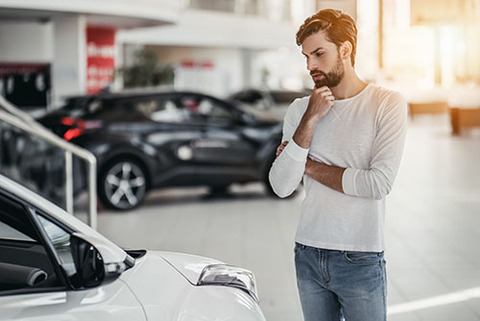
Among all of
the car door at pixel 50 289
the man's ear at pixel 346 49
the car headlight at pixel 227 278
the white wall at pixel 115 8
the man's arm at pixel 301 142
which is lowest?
the car headlight at pixel 227 278

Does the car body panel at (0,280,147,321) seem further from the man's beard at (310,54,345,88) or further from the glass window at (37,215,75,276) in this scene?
the man's beard at (310,54,345,88)

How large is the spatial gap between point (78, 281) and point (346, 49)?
131 centimetres

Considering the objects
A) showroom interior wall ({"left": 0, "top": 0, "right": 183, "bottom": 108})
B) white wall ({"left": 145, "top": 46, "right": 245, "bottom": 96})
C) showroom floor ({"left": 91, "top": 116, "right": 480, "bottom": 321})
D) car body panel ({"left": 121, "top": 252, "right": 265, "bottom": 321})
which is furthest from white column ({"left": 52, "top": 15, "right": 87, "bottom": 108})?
white wall ({"left": 145, "top": 46, "right": 245, "bottom": 96})

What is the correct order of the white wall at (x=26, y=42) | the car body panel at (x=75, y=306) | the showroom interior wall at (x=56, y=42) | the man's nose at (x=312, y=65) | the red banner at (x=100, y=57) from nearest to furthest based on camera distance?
the car body panel at (x=75, y=306), the man's nose at (x=312, y=65), the showroom interior wall at (x=56, y=42), the white wall at (x=26, y=42), the red banner at (x=100, y=57)

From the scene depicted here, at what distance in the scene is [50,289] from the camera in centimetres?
285

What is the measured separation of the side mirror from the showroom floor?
3.31m

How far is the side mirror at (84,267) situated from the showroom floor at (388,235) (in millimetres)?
3310

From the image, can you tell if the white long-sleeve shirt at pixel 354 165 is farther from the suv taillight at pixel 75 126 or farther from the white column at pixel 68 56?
the white column at pixel 68 56

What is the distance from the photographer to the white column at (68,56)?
71.1 ft

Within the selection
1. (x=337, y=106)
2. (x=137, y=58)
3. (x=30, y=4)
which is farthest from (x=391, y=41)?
(x=337, y=106)

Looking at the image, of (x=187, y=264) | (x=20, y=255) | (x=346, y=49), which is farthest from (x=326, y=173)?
(x=20, y=255)

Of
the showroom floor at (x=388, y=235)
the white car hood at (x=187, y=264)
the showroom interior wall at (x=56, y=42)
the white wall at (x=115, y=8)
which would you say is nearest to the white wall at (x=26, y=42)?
the showroom interior wall at (x=56, y=42)

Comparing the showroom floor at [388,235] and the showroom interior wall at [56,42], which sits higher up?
the showroom interior wall at [56,42]

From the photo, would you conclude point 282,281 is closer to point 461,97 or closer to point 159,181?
point 159,181
